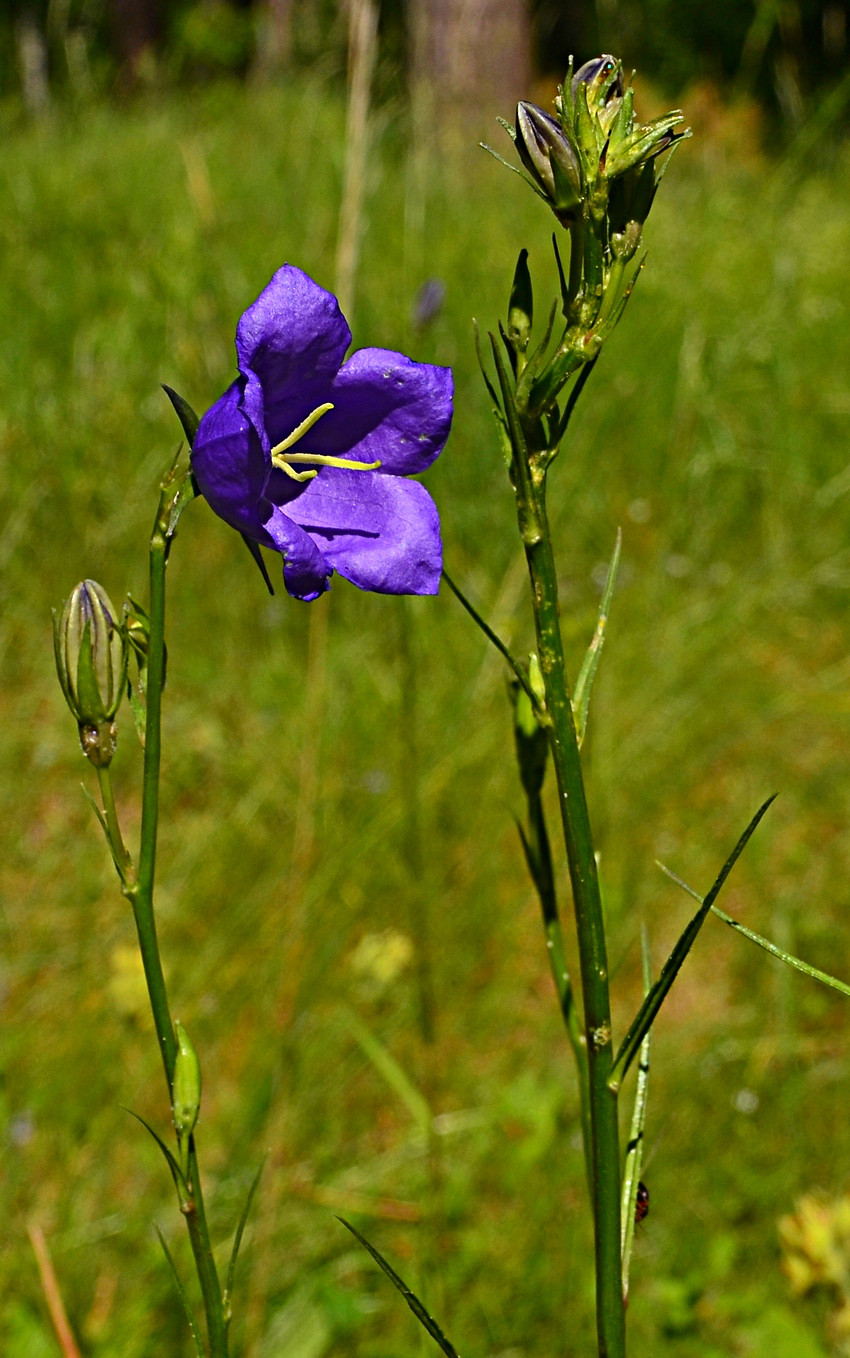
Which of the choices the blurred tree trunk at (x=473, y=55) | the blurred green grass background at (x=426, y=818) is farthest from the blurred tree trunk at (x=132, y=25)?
the blurred green grass background at (x=426, y=818)

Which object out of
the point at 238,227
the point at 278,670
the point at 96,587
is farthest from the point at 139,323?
the point at 96,587

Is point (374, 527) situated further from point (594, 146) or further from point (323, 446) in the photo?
point (594, 146)

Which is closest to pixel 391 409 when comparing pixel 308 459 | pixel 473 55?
pixel 308 459

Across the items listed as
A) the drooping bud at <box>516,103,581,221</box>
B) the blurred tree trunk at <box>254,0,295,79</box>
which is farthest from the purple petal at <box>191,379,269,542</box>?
the blurred tree trunk at <box>254,0,295,79</box>

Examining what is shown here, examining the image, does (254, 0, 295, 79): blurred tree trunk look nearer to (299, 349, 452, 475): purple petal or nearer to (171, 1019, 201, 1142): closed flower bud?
(299, 349, 452, 475): purple petal

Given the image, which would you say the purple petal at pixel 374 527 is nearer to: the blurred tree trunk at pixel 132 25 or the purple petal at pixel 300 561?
the purple petal at pixel 300 561

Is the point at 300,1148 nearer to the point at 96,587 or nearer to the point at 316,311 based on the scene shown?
the point at 96,587
